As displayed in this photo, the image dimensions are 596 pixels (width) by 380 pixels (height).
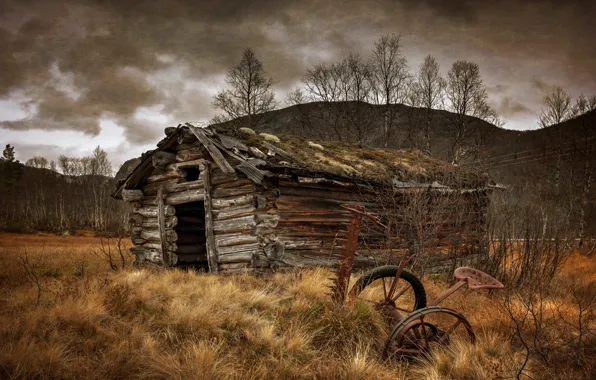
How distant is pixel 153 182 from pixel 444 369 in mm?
9004

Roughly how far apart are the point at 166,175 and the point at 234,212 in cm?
271

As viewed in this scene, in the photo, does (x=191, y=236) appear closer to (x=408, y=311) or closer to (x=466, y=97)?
(x=408, y=311)

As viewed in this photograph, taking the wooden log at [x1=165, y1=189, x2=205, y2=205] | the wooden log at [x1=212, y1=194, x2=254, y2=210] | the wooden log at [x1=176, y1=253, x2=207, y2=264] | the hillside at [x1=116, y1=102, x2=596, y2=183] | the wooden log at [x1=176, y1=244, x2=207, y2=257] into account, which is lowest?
the wooden log at [x1=176, y1=253, x2=207, y2=264]

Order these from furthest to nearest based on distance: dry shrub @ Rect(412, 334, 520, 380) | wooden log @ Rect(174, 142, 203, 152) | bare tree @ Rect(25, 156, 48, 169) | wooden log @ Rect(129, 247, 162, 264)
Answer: bare tree @ Rect(25, 156, 48, 169) → wooden log @ Rect(129, 247, 162, 264) → wooden log @ Rect(174, 142, 203, 152) → dry shrub @ Rect(412, 334, 520, 380)

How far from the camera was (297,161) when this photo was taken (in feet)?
26.8

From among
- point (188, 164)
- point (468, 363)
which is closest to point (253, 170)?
point (188, 164)

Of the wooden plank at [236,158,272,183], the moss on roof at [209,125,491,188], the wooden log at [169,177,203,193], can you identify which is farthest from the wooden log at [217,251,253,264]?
the moss on roof at [209,125,491,188]

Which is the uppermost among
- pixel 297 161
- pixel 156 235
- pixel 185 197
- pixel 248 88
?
pixel 248 88

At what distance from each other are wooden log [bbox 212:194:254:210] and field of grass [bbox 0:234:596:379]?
8.53 feet

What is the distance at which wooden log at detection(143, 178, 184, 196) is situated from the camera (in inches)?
369

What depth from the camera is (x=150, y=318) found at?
415 centimetres

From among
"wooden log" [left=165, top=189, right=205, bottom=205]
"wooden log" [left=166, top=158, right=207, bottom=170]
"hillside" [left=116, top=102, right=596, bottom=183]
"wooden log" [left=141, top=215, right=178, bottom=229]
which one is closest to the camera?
"wooden log" [left=166, top=158, right=207, bottom=170]

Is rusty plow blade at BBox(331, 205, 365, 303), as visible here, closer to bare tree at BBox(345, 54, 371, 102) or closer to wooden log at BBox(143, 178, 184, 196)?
wooden log at BBox(143, 178, 184, 196)

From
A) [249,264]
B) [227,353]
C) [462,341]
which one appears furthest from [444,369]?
[249,264]
